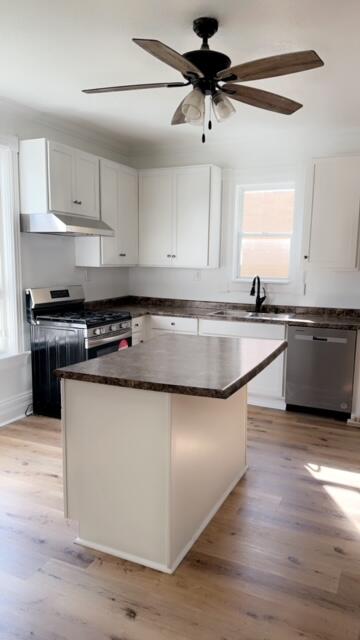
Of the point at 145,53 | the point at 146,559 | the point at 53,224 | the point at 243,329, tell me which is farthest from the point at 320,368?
the point at 145,53

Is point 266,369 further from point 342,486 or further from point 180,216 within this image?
point 180,216

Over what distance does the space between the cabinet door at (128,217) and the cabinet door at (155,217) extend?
61mm

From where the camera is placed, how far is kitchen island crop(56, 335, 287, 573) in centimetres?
202

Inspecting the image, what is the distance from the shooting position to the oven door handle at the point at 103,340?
150 inches

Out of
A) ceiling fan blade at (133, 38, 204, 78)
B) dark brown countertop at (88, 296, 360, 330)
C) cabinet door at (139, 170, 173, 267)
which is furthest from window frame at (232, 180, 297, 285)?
ceiling fan blade at (133, 38, 204, 78)

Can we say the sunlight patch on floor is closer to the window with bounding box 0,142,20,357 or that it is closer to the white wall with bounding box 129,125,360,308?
the white wall with bounding box 129,125,360,308

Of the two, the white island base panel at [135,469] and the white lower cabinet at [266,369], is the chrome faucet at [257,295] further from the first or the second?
the white island base panel at [135,469]

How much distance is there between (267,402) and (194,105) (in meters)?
3.00

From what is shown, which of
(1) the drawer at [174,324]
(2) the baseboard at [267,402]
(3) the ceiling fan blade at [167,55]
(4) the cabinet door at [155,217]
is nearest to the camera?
(3) the ceiling fan blade at [167,55]

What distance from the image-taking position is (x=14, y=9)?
7.40ft

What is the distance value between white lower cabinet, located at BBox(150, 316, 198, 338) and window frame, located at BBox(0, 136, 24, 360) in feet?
4.48

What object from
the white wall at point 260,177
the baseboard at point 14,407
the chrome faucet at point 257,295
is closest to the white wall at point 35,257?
the baseboard at point 14,407

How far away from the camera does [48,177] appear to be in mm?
3746

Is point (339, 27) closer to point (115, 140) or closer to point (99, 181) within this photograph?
point (99, 181)
